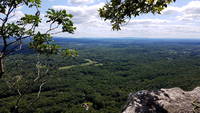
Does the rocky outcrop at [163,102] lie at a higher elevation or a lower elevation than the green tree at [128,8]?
lower

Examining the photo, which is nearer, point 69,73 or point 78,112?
point 78,112

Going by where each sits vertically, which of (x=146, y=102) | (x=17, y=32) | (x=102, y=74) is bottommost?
(x=102, y=74)

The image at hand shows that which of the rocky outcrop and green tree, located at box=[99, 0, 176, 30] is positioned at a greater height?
green tree, located at box=[99, 0, 176, 30]

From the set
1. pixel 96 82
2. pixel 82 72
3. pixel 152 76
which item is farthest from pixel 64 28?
pixel 82 72

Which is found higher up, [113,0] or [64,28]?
[113,0]

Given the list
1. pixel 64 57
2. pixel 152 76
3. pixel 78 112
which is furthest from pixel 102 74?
pixel 64 57

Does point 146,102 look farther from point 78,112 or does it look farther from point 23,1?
point 78,112

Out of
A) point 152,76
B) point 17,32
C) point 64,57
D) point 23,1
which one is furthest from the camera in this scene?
point 152,76

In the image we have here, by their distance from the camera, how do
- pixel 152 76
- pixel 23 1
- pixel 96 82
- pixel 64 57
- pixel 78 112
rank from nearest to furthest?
pixel 23 1
pixel 64 57
pixel 78 112
pixel 96 82
pixel 152 76
